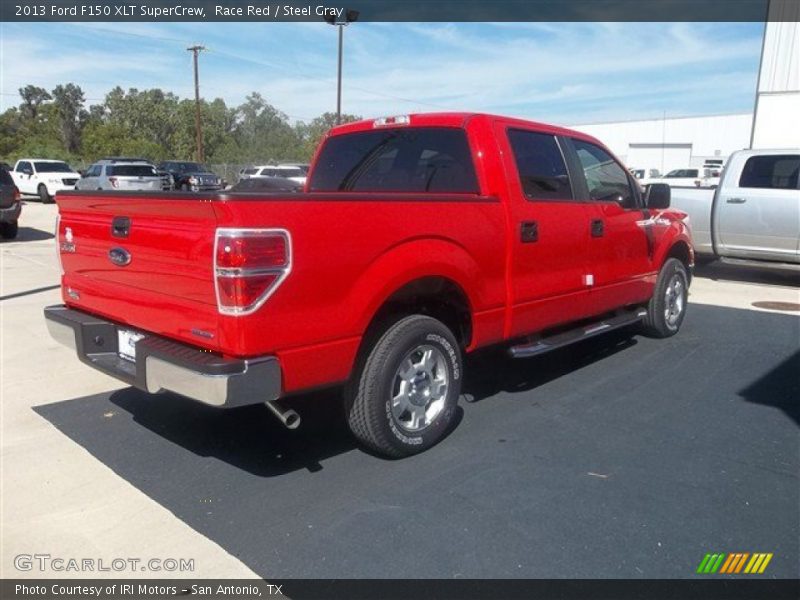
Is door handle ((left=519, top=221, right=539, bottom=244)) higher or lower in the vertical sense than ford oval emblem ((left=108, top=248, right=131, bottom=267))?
higher

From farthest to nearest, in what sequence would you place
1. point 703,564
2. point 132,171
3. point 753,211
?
point 132,171 < point 753,211 < point 703,564

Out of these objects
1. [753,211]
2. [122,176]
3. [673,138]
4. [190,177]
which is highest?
[673,138]

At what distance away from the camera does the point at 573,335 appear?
5.20 m

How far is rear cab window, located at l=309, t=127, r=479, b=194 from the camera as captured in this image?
15.3 ft

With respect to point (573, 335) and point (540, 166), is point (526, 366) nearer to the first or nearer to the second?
point (573, 335)

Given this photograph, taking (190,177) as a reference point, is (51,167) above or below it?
above

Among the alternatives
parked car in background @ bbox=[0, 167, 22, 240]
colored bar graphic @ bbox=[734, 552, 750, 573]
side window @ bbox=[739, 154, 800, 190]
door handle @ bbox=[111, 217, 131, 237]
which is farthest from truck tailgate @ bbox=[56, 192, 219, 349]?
parked car in background @ bbox=[0, 167, 22, 240]

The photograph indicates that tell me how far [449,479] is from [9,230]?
14.8 meters

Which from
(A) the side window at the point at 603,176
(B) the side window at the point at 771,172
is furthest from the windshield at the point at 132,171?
(A) the side window at the point at 603,176

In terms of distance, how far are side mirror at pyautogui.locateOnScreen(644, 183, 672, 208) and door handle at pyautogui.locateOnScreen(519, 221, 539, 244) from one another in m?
1.95

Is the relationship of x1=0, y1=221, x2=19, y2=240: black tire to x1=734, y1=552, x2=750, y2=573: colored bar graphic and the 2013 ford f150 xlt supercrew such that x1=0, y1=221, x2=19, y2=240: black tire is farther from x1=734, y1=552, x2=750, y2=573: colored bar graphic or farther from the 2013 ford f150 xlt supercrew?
x1=734, y1=552, x2=750, y2=573: colored bar graphic

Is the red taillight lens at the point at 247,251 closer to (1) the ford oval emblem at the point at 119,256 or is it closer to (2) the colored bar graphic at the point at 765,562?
(1) the ford oval emblem at the point at 119,256

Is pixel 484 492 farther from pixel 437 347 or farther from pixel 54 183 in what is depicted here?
pixel 54 183

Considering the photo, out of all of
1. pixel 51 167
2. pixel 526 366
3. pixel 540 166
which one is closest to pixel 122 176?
pixel 51 167
